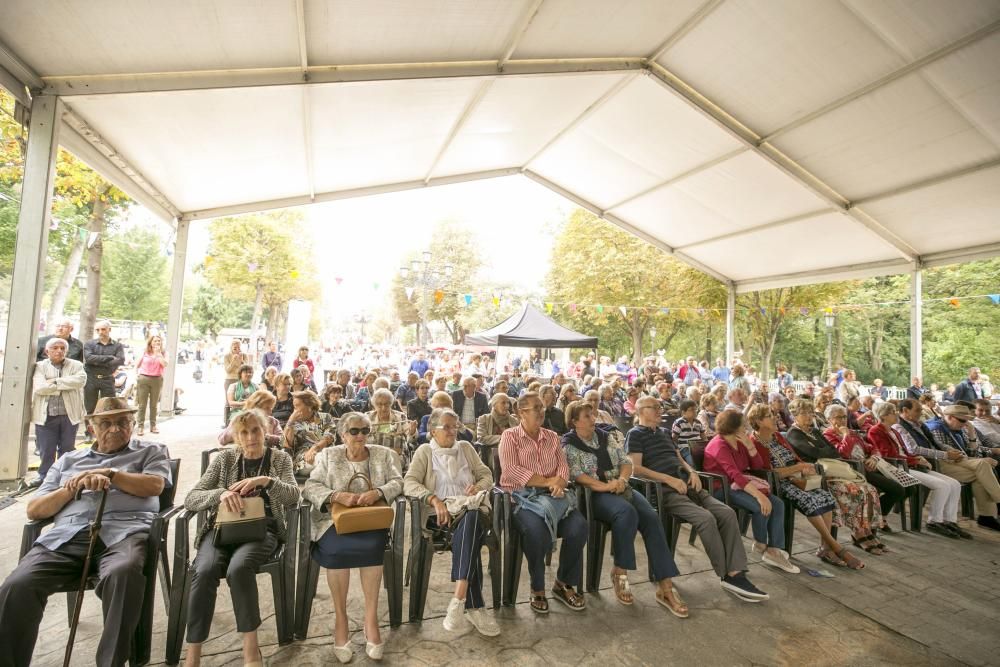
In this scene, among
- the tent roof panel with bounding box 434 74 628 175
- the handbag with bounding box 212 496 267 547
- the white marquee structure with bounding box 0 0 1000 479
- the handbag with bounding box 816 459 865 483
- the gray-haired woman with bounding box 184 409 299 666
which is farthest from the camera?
the tent roof panel with bounding box 434 74 628 175

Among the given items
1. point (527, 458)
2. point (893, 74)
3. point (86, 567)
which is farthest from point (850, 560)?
point (893, 74)

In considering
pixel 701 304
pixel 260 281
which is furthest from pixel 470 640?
pixel 260 281

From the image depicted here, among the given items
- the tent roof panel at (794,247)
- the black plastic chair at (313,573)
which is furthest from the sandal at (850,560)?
the tent roof panel at (794,247)

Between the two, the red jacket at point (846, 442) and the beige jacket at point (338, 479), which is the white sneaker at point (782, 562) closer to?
the red jacket at point (846, 442)

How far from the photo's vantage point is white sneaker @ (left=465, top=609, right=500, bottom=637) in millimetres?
2727

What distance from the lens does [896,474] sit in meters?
4.74

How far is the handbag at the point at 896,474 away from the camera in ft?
15.4

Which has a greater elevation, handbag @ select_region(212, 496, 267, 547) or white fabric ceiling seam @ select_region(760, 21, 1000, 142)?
white fabric ceiling seam @ select_region(760, 21, 1000, 142)

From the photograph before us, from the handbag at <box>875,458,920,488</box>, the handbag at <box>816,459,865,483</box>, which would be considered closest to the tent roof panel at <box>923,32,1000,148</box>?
the handbag at <box>875,458,920,488</box>

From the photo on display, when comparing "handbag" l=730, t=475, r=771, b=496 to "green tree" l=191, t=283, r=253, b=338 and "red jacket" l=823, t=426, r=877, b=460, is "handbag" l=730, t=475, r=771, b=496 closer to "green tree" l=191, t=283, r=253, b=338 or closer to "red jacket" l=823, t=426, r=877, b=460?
"red jacket" l=823, t=426, r=877, b=460

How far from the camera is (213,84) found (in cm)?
510

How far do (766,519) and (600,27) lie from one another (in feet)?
18.2

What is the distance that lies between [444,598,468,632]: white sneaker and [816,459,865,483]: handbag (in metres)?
3.37

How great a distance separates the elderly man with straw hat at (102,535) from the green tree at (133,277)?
3457 centimetres
